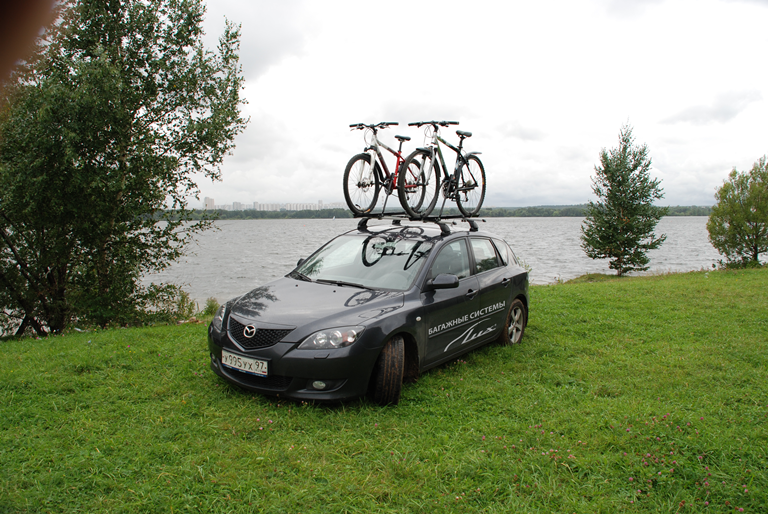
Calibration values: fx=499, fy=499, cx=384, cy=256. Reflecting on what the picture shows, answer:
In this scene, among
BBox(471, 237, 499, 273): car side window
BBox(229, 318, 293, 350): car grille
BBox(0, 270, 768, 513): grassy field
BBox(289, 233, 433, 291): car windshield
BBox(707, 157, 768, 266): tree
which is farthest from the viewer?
BBox(707, 157, 768, 266): tree

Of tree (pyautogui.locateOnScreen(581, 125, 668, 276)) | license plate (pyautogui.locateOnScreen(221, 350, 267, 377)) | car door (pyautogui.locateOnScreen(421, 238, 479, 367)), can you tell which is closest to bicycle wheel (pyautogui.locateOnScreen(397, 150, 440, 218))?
car door (pyautogui.locateOnScreen(421, 238, 479, 367))

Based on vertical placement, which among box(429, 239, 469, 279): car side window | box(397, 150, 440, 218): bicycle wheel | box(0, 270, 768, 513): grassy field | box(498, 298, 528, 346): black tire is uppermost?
box(397, 150, 440, 218): bicycle wheel

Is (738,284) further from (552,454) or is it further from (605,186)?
(605,186)

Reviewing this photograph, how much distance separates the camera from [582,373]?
581 cm

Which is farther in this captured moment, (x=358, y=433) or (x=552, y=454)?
(x=358, y=433)

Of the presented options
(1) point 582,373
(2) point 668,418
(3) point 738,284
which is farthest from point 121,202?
(3) point 738,284

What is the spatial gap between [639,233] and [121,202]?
2252 centimetres

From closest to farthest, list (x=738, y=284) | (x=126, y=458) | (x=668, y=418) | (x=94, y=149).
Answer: (x=126, y=458), (x=668, y=418), (x=94, y=149), (x=738, y=284)

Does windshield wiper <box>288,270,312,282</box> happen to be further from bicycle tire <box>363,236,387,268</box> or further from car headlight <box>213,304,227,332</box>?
car headlight <box>213,304,227,332</box>

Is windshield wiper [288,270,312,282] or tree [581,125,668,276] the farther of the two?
tree [581,125,668,276]

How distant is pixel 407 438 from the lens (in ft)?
13.6

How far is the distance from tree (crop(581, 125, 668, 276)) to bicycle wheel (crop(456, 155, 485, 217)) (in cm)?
1837

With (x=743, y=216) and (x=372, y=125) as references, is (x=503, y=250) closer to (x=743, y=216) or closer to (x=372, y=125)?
(x=372, y=125)

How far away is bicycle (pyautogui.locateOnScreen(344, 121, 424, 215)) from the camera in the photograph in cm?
695
